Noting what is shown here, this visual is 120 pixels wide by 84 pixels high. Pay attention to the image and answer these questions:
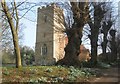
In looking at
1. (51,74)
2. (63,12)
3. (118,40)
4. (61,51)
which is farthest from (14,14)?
(61,51)

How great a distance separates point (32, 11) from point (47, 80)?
15.8ft

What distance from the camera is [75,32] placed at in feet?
61.7

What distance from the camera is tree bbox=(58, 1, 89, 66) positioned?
1828cm

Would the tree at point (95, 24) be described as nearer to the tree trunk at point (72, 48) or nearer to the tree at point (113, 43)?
the tree trunk at point (72, 48)

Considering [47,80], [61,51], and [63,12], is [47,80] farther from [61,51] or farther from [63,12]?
[61,51]

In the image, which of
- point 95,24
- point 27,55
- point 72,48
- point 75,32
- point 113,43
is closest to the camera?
point 72,48

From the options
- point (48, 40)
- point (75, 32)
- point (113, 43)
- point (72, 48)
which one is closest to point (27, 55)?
point (48, 40)

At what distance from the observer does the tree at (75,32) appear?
720 inches

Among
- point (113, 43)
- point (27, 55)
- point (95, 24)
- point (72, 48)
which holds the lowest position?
point (27, 55)

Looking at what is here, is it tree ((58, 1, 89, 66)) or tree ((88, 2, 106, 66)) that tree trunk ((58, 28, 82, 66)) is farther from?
tree ((88, 2, 106, 66))

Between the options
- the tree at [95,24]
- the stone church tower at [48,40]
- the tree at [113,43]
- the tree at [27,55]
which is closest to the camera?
the tree at [95,24]

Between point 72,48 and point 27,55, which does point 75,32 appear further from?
point 27,55

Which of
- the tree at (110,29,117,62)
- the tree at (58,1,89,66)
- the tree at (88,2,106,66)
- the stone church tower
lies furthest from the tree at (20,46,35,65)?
the tree at (110,29,117,62)

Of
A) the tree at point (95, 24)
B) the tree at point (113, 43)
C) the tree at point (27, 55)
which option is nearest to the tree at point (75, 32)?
the tree at point (95, 24)
